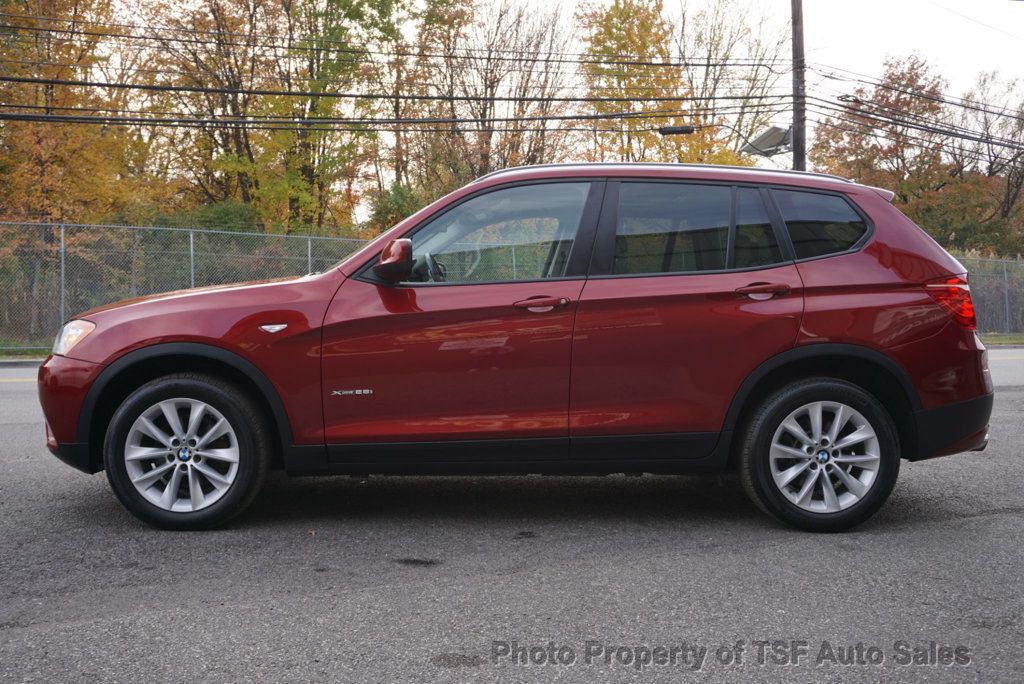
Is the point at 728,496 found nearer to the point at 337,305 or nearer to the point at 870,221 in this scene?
the point at 870,221

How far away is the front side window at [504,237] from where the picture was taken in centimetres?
504

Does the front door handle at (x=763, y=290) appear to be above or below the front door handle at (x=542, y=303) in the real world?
above

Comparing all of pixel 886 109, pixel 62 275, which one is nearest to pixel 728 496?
pixel 62 275

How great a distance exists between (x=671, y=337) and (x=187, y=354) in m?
2.42

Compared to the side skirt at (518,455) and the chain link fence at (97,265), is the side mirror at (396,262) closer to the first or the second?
the side skirt at (518,455)

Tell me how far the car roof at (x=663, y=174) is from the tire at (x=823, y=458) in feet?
3.62

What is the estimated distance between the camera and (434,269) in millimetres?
5066

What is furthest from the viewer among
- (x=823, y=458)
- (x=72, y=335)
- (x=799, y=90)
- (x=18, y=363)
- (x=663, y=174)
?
(x=799, y=90)

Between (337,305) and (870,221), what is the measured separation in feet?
9.21

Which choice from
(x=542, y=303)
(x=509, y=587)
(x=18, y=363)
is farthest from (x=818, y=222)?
(x=18, y=363)

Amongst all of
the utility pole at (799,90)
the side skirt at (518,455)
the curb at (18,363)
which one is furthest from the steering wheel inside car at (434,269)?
the utility pole at (799,90)

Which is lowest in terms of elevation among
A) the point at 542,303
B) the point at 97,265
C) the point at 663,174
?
the point at 542,303

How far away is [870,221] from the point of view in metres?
5.19

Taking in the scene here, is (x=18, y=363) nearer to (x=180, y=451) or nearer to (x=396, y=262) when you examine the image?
(x=180, y=451)
